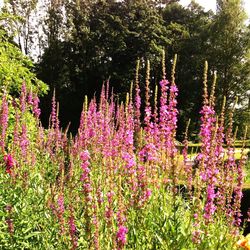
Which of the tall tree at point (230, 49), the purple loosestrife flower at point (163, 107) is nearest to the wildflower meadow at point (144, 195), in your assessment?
the purple loosestrife flower at point (163, 107)

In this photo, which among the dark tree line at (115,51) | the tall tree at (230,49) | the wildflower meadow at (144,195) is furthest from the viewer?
the dark tree line at (115,51)

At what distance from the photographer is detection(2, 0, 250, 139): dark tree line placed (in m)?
28.9

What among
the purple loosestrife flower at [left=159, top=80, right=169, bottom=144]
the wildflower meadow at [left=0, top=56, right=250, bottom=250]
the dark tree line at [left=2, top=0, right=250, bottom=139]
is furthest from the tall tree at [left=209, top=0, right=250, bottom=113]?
the purple loosestrife flower at [left=159, top=80, right=169, bottom=144]

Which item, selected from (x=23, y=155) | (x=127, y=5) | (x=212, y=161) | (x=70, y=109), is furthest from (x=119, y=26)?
(x=212, y=161)

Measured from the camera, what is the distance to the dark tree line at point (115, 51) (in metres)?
28.9

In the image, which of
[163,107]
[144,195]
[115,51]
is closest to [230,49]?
[115,51]

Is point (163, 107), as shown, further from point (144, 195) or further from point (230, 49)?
point (230, 49)

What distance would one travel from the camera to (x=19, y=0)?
28250 millimetres

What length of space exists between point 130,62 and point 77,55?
13.5ft

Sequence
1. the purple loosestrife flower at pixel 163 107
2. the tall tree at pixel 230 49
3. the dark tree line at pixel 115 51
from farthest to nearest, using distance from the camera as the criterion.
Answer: the dark tree line at pixel 115 51, the tall tree at pixel 230 49, the purple loosestrife flower at pixel 163 107

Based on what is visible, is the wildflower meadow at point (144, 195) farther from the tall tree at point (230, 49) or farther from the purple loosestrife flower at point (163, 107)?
the tall tree at point (230, 49)

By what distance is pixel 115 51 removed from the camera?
31.2 meters

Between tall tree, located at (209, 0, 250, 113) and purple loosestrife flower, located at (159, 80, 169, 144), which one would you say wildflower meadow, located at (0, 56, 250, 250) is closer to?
purple loosestrife flower, located at (159, 80, 169, 144)

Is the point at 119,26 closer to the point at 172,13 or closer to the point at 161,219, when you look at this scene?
the point at 172,13
